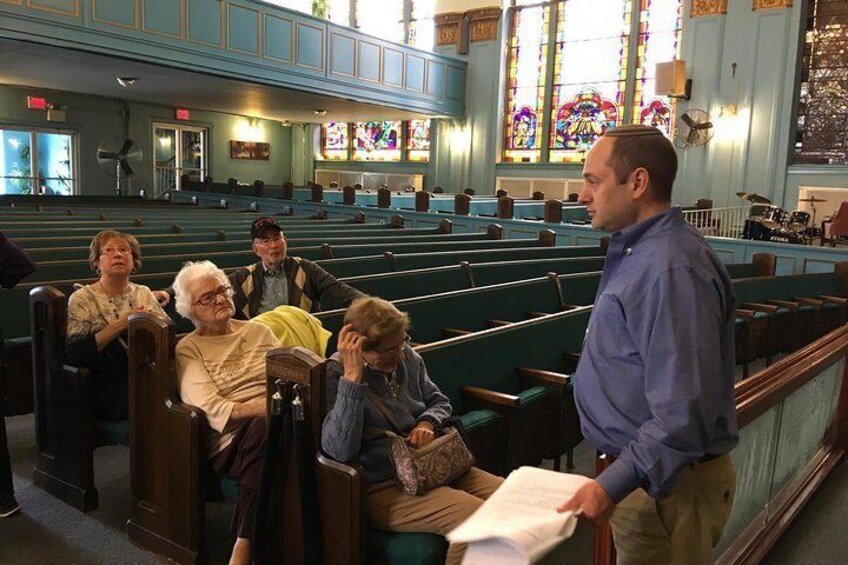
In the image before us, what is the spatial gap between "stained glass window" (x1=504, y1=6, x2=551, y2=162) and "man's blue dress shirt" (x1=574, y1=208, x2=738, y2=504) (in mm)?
14806

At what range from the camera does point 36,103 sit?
14438 mm

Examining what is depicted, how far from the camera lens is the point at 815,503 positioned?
329cm

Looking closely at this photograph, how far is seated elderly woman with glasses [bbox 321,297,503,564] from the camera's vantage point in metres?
1.99

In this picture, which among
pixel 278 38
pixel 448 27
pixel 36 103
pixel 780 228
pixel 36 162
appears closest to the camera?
pixel 780 228

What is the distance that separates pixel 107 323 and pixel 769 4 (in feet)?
41.6

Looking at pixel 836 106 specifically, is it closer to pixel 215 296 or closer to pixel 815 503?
pixel 815 503

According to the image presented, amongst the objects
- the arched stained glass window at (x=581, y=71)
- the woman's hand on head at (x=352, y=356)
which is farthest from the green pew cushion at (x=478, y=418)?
the arched stained glass window at (x=581, y=71)

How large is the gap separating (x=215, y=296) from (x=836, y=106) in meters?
12.2

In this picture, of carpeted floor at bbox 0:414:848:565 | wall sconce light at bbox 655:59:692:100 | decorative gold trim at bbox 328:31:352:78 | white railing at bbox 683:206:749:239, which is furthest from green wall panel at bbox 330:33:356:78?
carpeted floor at bbox 0:414:848:565

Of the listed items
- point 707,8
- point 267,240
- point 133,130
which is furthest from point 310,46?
point 267,240

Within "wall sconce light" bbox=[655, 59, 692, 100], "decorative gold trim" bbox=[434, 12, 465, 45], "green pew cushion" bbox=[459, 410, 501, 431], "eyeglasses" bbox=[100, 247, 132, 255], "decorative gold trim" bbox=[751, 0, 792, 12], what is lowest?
"green pew cushion" bbox=[459, 410, 501, 431]

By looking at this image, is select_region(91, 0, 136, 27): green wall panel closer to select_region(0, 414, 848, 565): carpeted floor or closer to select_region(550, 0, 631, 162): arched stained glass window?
select_region(0, 414, 848, 565): carpeted floor

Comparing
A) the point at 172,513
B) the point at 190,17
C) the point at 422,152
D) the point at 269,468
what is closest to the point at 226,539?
the point at 172,513

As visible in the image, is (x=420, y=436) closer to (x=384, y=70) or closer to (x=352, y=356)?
(x=352, y=356)
